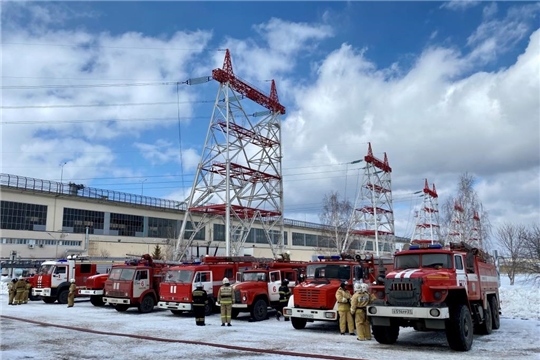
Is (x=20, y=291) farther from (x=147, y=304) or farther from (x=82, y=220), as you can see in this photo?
(x=82, y=220)

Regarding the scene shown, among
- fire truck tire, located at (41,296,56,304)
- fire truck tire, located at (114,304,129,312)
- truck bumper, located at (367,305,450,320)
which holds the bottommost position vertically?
fire truck tire, located at (114,304,129,312)

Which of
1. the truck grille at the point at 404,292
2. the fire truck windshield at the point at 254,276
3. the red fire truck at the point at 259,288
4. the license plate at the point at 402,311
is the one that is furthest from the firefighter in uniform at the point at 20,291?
the license plate at the point at 402,311

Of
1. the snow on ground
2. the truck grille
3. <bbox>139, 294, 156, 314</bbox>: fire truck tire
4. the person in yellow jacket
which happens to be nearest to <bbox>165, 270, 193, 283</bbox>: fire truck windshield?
the snow on ground

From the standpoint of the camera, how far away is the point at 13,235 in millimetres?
42312

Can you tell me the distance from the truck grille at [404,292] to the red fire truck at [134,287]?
40.7 feet

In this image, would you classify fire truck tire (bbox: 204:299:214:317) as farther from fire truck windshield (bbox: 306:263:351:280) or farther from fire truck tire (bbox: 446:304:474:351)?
fire truck tire (bbox: 446:304:474:351)

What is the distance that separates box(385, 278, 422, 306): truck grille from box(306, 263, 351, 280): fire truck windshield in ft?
13.2

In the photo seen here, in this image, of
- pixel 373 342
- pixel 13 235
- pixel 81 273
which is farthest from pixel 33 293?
pixel 373 342

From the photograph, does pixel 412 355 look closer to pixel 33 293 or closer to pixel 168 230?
pixel 33 293

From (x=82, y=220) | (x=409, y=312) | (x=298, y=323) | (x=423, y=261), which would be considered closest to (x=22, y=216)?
(x=82, y=220)

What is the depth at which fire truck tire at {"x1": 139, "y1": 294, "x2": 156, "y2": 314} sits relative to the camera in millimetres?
21531

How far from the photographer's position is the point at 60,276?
26.7 metres

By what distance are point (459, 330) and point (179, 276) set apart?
1239cm

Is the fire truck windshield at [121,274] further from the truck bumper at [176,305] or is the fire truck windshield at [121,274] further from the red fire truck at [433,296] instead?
the red fire truck at [433,296]
